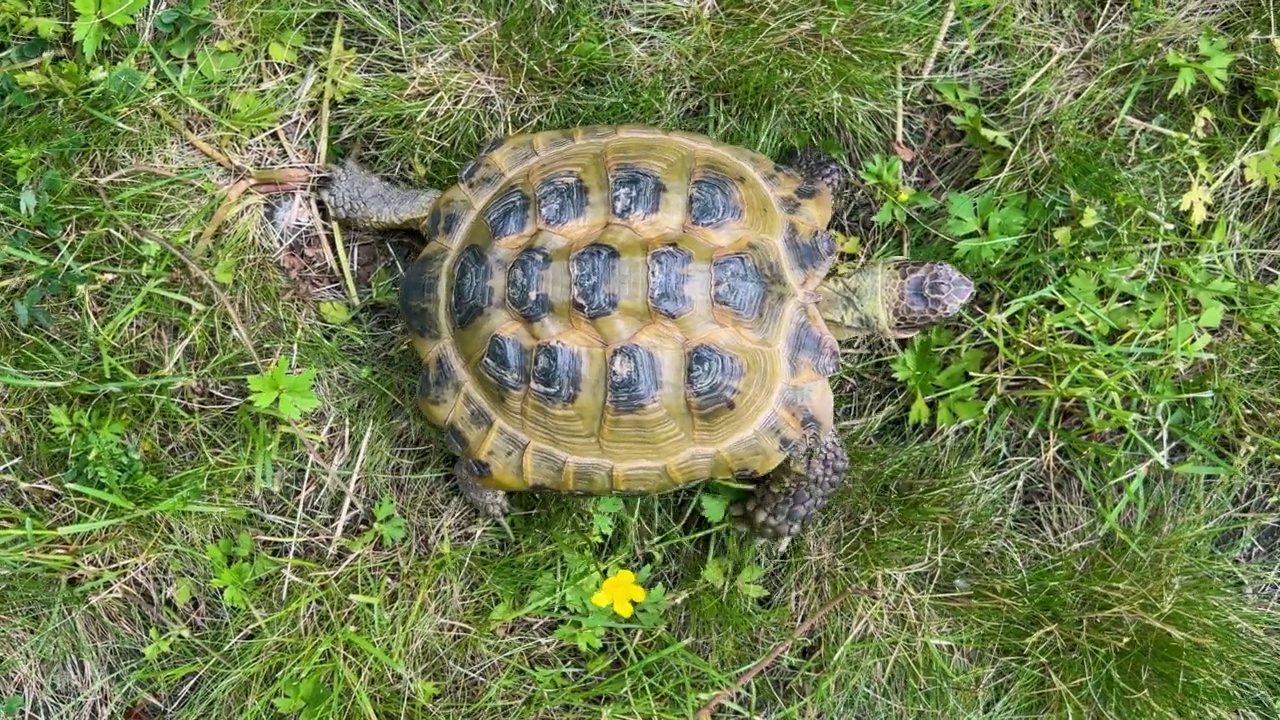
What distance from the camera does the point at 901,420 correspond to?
119 inches

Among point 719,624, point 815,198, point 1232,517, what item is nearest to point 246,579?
point 719,624

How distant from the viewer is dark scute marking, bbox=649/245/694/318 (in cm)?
234

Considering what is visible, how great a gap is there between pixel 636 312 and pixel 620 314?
1.7 inches

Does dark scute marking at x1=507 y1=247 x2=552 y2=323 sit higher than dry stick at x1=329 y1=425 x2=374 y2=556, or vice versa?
dark scute marking at x1=507 y1=247 x2=552 y2=323

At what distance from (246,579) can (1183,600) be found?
293cm

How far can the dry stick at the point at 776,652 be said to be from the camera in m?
2.85

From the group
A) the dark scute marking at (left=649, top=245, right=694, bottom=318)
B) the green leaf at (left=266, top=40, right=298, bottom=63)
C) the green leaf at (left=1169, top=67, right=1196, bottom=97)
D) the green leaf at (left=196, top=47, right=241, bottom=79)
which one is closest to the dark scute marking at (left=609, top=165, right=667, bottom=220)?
the dark scute marking at (left=649, top=245, right=694, bottom=318)

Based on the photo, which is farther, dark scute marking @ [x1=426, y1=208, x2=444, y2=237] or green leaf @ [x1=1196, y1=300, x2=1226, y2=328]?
green leaf @ [x1=1196, y1=300, x2=1226, y2=328]

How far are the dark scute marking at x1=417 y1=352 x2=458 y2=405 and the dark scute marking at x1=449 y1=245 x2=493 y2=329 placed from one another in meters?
0.12

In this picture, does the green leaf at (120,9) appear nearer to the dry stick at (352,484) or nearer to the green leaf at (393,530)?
the dry stick at (352,484)

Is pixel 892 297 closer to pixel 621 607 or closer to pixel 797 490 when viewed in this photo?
pixel 797 490

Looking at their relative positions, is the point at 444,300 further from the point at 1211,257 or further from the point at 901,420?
the point at 1211,257

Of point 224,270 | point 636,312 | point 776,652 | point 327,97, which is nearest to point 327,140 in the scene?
point 327,97

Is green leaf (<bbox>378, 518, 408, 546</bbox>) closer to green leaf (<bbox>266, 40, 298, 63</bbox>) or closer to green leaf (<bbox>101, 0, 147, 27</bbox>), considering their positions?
green leaf (<bbox>266, 40, 298, 63</bbox>)
